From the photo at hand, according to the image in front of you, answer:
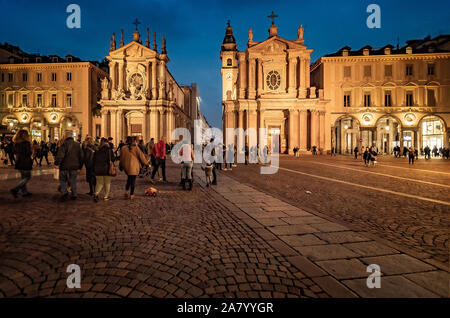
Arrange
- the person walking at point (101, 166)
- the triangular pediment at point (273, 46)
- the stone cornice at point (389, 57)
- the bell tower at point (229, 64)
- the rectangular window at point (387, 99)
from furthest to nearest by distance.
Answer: the bell tower at point (229, 64)
the rectangular window at point (387, 99)
the triangular pediment at point (273, 46)
the stone cornice at point (389, 57)
the person walking at point (101, 166)

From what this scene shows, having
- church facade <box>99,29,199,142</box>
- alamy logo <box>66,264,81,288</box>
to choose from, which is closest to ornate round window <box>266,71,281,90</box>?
church facade <box>99,29,199,142</box>

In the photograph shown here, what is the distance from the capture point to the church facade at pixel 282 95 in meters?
38.3

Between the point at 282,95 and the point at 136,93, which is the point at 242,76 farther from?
the point at 136,93

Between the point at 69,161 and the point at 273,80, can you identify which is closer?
the point at 69,161

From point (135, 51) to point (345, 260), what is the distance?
49.6 m

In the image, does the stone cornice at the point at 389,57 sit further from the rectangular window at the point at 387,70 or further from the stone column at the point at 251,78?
the stone column at the point at 251,78

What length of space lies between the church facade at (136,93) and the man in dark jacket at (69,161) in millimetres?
36990

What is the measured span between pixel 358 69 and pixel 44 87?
174 ft

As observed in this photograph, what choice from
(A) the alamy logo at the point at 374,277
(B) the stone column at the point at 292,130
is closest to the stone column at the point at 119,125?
(B) the stone column at the point at 292,130

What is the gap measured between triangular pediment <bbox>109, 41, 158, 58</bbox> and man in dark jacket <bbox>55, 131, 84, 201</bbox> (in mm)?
42521

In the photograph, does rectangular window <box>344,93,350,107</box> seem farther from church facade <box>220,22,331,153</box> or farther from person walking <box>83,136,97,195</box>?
person walking <box>83,136,97,195</box>

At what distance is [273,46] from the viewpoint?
39938 millimetres

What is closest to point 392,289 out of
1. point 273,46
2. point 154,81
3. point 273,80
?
point 273,80

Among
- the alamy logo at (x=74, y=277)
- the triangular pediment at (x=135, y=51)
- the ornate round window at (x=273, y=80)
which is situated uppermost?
the triangular pediment at (x=135, y=51)
